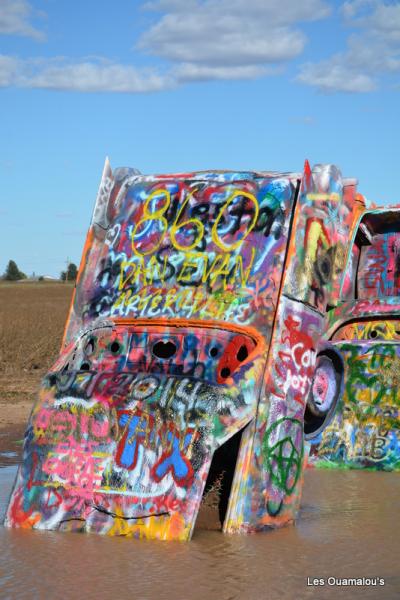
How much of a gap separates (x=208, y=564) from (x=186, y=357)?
205 centimetres

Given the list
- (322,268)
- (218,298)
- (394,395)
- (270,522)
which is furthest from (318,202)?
(394,395)

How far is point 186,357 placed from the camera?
8625 millimetres

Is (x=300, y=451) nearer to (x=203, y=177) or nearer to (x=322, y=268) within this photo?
(x=322, y=268)

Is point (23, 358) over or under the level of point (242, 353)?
over

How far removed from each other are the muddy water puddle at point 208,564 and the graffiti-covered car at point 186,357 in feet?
0.76

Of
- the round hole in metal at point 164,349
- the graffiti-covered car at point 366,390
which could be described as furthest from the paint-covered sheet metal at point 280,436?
the graffiti-covered car at point 366,390

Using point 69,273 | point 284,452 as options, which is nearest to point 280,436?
point 284,452

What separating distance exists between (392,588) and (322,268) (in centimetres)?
291

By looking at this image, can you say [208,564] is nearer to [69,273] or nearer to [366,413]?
[366,413]

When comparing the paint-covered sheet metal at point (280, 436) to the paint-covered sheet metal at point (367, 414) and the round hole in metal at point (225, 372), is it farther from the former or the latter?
the paint-covered sheet metal at point (367, 414)

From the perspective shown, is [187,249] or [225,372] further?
[187,249]

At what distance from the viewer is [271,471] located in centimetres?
799

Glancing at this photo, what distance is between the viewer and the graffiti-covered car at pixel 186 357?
763cm

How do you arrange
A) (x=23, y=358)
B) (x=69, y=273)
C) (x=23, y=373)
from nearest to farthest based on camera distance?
(x=23, y=373)
(x=23, y=358)
(x=69, y=273)
